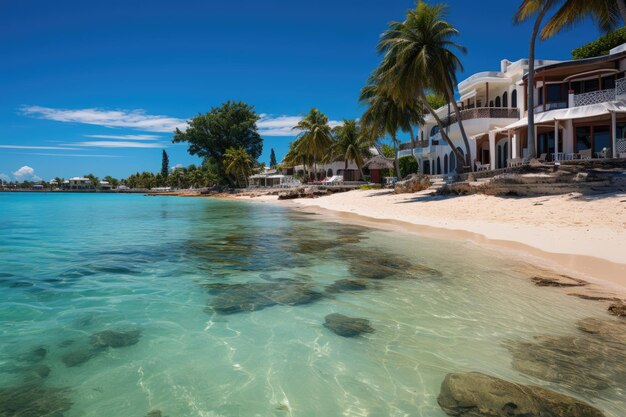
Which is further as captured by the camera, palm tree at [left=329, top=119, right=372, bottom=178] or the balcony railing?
palm tree at [left=329, top=119, right=372, bottom=178]

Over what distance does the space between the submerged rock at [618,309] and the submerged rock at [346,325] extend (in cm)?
358

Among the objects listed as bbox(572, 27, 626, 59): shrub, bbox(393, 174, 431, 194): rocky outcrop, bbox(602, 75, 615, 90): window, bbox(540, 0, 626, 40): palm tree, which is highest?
bbox(572, 27, 626, 59): shrub

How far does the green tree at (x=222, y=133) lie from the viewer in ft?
250

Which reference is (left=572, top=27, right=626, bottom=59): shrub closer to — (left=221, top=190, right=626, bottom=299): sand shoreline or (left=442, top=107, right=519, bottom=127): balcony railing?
(left=442, top=107, right=519, bottom=127): balcony railing

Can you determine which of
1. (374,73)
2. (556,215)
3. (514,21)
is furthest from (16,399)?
(374,73)

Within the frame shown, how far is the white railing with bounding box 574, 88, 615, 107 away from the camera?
2120 centimetres

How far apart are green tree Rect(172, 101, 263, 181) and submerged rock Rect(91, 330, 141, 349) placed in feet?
Result: 236

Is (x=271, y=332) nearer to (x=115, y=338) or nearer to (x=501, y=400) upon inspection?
(x=115, y=338)

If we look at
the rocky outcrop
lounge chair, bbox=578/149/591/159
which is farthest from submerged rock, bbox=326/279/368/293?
the rocky outcrop

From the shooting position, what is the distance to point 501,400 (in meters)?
3.62

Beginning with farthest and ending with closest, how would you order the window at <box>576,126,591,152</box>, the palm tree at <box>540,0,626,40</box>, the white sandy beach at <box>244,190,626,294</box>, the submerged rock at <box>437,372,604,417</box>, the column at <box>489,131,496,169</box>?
the column at <box>489,131,496,169</box>
the window at <box>576,126,591,152</box>
the palm tree at <box>540,0,626,40</box>
the white sandy beach at <box>244,190,626,294</box>
the submerged rock at <box>437,372,604,417</box>

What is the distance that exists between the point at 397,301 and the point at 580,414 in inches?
141

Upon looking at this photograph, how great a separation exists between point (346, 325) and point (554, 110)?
22.7 meters

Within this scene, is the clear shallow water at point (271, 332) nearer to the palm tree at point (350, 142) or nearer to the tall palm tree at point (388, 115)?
the tall palm tree at point (388, 115)
